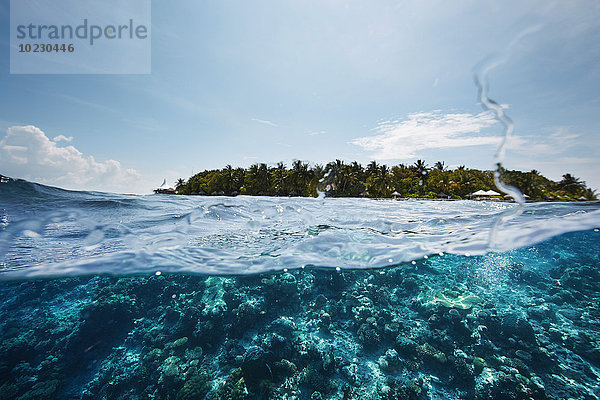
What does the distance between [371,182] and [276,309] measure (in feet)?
131

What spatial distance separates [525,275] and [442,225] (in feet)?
25.9

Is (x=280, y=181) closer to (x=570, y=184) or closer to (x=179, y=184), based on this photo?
(x=179, y=184)

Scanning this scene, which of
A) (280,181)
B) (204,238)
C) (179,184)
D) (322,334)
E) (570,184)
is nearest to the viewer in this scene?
(204,238)

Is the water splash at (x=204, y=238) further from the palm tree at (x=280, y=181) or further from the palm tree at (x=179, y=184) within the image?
the palm tree at (x=179, y=184)

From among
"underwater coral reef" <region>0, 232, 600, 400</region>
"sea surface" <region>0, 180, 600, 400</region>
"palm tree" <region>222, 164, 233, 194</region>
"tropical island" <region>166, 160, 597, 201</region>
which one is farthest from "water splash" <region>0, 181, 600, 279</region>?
"palm tree" <region>222, 164, 233, 194</region>

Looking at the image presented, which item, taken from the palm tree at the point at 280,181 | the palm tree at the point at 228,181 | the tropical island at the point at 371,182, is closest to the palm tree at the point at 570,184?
the tropical island at the point at 371,182

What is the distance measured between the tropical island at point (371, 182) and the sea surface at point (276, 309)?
112 ft

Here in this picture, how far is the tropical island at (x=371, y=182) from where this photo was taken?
40.9 meters

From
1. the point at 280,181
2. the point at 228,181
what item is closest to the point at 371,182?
the point at 280,181

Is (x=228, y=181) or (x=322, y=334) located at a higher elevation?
(x=228, y=181)

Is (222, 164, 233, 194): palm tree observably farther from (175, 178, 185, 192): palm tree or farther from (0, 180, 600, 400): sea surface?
(0, 180, 600, 400): sea surface

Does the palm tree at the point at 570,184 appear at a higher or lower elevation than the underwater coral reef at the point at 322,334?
higher

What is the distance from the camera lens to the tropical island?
134 feet

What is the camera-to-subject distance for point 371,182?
45.4m
